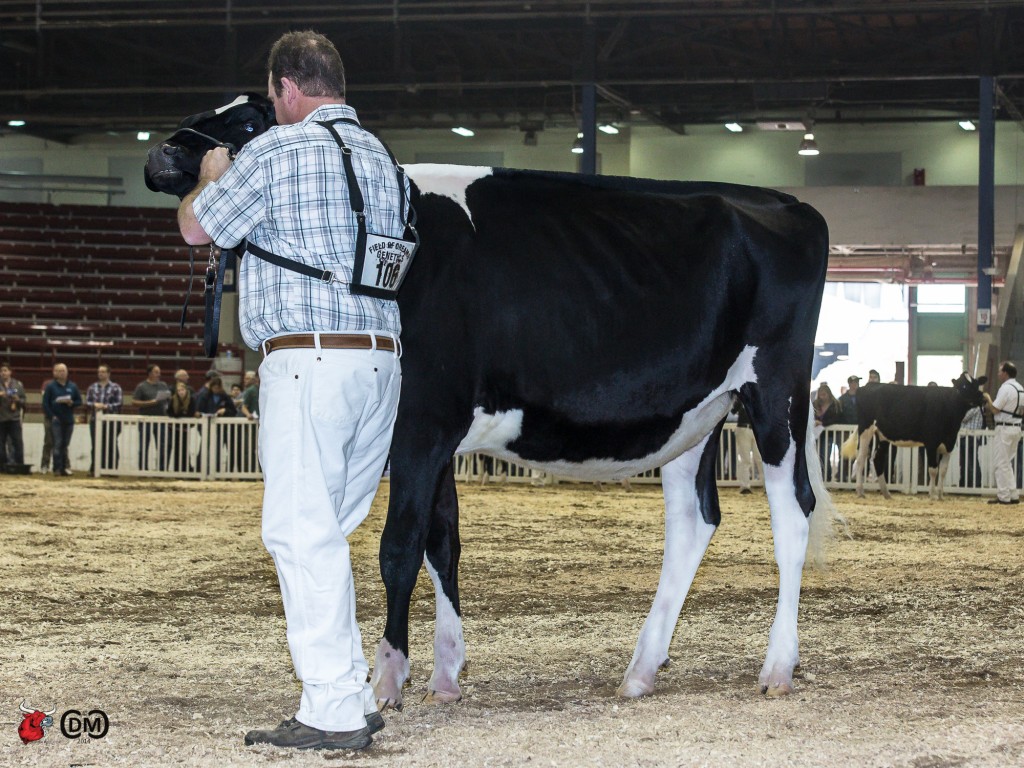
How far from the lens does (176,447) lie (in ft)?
65.4

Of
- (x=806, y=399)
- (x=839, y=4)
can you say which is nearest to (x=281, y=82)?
(x=806, y=399)

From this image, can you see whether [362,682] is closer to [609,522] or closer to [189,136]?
[189,136]

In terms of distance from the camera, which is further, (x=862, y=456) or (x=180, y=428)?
(x=180, y=428)

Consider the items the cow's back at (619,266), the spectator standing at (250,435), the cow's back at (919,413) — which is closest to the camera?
the cow's back at (619,266)

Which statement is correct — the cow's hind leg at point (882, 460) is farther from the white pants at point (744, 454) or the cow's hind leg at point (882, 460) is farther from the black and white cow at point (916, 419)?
the white pants at point (744, 454)

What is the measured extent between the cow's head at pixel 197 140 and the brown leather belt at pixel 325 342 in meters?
0.77

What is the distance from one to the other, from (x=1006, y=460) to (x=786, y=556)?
43.5 feet

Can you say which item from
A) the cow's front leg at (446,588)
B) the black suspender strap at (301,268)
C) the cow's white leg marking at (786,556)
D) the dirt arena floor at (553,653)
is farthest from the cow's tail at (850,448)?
the black suspender strap at (301,268)

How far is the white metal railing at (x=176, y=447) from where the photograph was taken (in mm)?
19672

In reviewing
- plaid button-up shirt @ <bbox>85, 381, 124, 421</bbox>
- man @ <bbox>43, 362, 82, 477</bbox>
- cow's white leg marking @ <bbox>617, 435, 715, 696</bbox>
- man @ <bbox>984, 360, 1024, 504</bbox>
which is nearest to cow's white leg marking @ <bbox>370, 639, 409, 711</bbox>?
cow's white leg marking @ <bbox>617, 435, 715, 696</bbox>

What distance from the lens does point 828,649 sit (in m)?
5.66

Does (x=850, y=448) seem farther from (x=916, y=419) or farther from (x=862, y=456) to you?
(x=916, y=419)

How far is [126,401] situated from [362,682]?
2345 centimetres

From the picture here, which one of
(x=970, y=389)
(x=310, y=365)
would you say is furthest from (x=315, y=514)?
(x=970, y=389)
